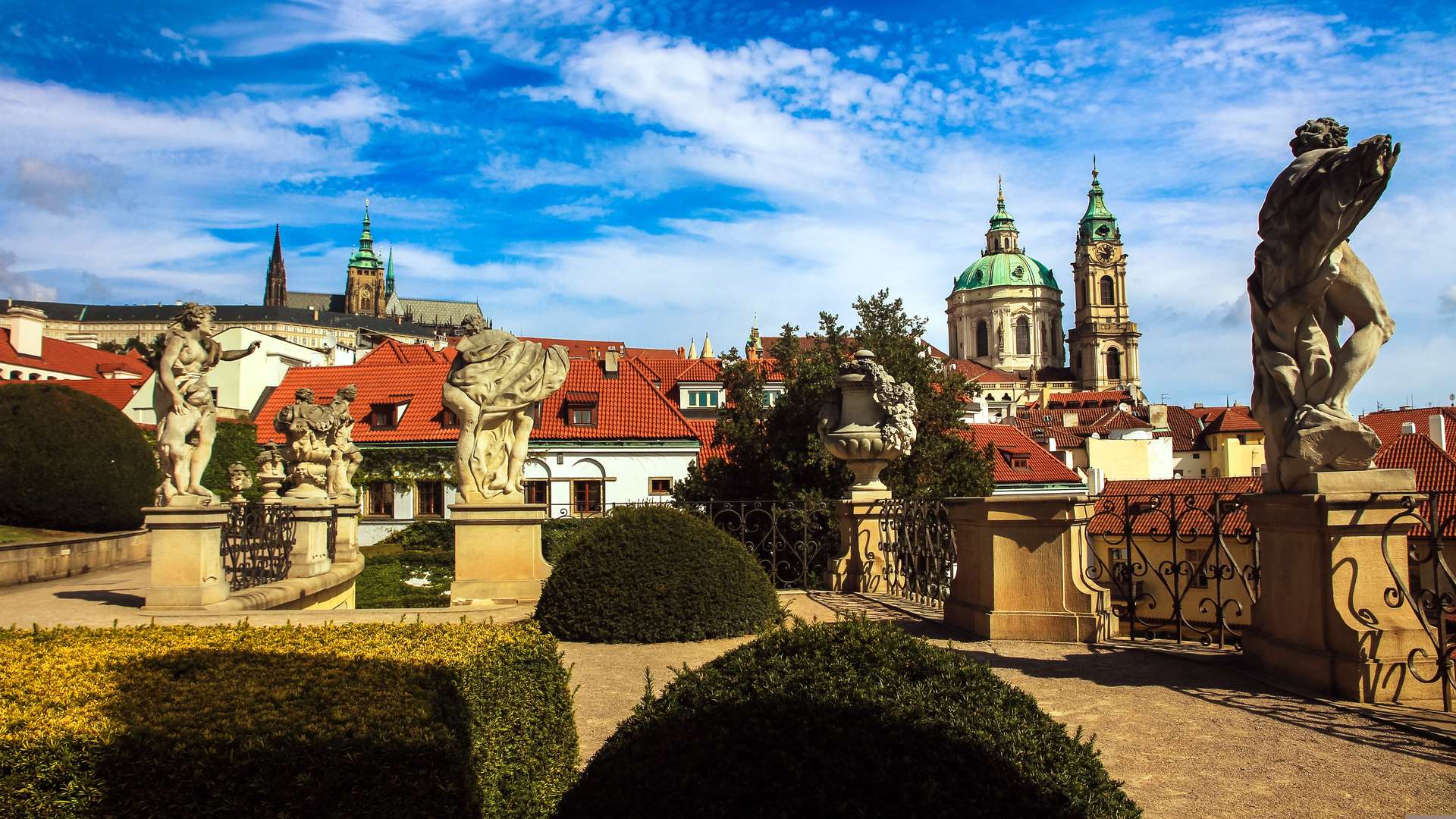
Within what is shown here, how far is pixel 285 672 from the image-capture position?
4.09m

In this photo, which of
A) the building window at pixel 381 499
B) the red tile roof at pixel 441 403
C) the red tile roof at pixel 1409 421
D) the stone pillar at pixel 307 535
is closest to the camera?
the stone pillar at pixel 307 535

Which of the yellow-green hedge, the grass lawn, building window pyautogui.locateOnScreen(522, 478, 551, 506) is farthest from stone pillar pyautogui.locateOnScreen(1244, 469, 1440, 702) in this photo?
building window pyautogui.locateOnScreen(522, 478, 551, 506)

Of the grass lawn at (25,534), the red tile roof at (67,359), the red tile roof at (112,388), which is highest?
the red tile roof at (67,359)

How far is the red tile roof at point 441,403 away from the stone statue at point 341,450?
831 inches

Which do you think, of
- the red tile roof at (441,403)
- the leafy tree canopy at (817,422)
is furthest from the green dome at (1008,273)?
the leafy tree canopy at (817,422)

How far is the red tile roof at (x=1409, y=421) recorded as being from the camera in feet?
131

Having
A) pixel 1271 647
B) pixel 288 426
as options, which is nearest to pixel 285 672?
pixel 1271 647

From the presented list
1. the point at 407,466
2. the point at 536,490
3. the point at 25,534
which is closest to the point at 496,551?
the point at 25,534

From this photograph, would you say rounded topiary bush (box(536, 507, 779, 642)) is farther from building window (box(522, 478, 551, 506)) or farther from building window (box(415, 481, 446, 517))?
building window (box(415, 481, 446, 517))

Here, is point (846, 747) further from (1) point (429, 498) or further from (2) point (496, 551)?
(1) point (429, 498)

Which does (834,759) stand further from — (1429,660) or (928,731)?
(1429,660)

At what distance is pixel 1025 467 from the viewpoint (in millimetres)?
41719

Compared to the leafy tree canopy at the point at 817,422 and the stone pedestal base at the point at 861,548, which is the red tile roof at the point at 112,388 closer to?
the leafy tree canopy at the point at 817,422

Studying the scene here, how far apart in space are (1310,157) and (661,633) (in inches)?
232
